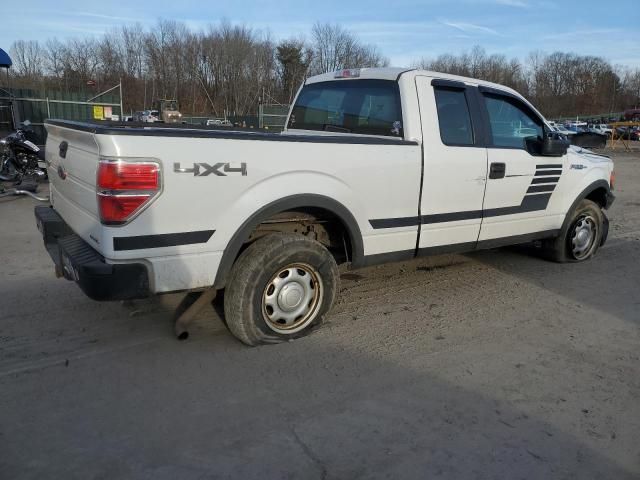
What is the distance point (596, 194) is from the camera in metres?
6.37

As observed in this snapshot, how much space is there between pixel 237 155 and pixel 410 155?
1528 mm

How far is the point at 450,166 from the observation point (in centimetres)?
447

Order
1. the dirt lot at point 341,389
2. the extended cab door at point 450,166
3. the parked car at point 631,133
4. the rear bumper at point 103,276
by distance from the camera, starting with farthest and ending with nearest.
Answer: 1. the parked car at point 631,133
2. the extended cab door at point 450,166
3. the rear bumper at point 103,276
4. the dirt lot at point 341,389

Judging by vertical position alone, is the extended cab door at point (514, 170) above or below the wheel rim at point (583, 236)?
above

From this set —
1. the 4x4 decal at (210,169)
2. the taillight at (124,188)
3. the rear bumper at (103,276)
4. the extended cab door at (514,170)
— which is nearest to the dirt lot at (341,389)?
the rear bumper at (103,276)

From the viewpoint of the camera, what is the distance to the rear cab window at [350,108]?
451 cm

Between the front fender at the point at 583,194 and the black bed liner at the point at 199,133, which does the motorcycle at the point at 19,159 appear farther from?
the front fender at the point at 583,194

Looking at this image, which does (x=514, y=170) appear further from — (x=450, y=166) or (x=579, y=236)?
(x=579, y=236)

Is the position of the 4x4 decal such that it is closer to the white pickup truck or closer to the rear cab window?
the white pickup truck

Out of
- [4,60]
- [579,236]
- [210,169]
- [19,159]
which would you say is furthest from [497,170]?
[4,60]

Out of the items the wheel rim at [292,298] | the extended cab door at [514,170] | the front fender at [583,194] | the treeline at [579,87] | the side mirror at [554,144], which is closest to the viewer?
the wheel rim at [292,298]

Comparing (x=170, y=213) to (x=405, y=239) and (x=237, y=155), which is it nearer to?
(x=237, y=155)

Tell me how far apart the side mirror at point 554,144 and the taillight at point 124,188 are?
3904 millimetres

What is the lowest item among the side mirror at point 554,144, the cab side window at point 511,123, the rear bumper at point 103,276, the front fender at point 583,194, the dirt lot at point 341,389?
the dirt lot at point 341,389
